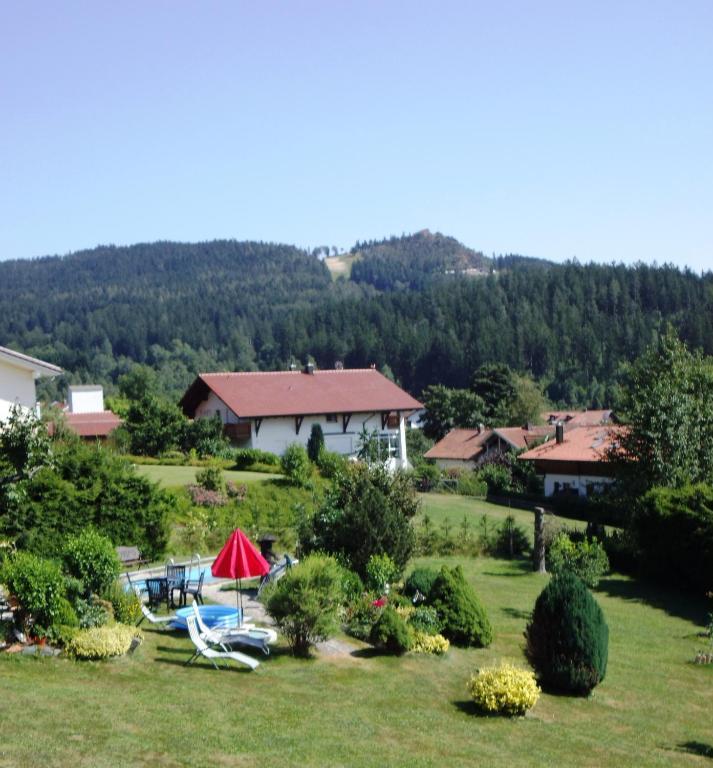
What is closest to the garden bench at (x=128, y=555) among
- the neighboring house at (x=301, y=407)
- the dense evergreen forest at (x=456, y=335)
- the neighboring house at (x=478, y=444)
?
the neighboring house at (x=301, y=407)

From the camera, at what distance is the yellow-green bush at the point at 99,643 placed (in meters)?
12.8

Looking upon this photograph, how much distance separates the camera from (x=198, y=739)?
9.75 m

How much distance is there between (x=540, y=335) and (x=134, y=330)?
8980 cm

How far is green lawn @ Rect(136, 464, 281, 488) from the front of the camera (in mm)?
30911

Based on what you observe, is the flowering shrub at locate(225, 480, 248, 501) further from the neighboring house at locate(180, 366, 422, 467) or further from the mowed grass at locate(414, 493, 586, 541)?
the neighboring house at locate(180, 366, 422, 467)

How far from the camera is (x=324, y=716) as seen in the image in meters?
11.2

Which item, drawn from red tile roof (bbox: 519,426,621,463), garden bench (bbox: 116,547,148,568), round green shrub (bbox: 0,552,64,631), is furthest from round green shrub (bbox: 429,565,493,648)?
red tile roof (bbox: 519,426,621,463)

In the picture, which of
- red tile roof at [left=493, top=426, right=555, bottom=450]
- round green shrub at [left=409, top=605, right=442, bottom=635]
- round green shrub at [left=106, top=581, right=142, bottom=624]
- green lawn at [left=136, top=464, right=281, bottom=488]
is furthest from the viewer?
red tile roof at [left=493, top=426, right=555, bottom=450]

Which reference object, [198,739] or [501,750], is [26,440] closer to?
[198,739]

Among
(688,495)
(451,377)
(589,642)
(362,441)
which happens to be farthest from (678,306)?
(589,642)

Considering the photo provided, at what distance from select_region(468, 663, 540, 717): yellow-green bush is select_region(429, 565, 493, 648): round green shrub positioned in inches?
151

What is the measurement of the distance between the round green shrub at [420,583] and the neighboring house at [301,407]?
88.7 ft

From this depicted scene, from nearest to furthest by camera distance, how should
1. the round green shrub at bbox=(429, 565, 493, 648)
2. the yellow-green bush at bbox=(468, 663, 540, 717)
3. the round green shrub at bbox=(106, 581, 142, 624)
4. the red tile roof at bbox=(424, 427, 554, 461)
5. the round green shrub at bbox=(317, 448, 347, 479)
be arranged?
the yellow-green bush at bbox=(468, 663, 540, 717), the round green shrub at bbox=(106, 581, 142, 624), the round green shrub at bbox=(429, 565, 493, 648), the round green shrub at bbox=(317, 448, 347, 479), the red tile roof at bbox=(424, 427, 554, 461)

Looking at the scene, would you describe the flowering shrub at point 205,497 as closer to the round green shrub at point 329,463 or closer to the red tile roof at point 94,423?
→ the round green shrub at point 329,463
